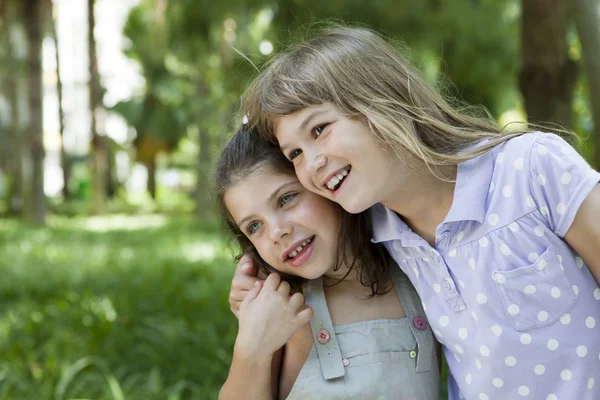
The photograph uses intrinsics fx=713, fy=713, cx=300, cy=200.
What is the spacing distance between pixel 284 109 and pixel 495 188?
1.59 feet

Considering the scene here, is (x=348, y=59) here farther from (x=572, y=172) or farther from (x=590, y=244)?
(x=590, y=244)

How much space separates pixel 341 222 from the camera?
→ 1713mm

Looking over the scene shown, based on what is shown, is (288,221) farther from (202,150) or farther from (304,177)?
(202,150)

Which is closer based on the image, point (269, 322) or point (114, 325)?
point (269, 322)

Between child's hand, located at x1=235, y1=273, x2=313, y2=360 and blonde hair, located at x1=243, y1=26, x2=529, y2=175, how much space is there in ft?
1.35

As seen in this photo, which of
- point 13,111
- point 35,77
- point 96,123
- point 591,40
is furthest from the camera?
point 13,111

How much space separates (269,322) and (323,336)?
13cm

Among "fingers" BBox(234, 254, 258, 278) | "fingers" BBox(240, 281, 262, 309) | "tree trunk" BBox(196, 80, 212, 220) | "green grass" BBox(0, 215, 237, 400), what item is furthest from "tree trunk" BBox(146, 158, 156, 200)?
"fingers" BBox(240, 281, 262, 309)

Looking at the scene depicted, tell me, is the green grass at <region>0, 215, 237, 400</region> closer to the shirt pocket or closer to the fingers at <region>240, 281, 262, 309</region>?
the fingers at <region>240, 281, 262, 309</region>

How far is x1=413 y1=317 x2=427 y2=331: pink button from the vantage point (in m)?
1.69

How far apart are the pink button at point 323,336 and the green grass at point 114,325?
4.53 ft

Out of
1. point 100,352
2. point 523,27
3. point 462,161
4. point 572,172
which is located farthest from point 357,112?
point 100,352

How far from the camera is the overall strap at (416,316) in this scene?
1666mm

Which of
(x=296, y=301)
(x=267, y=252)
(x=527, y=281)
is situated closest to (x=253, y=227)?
(x=267, y=252)
